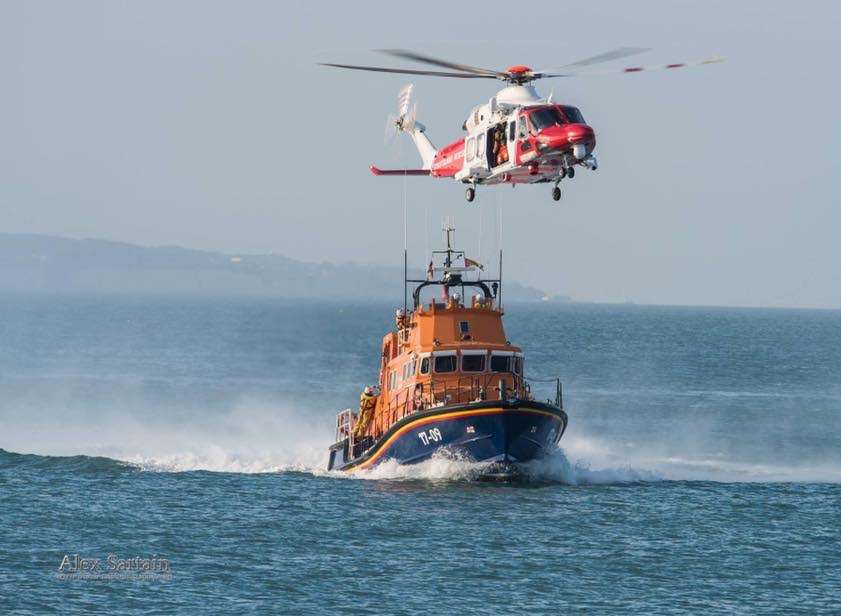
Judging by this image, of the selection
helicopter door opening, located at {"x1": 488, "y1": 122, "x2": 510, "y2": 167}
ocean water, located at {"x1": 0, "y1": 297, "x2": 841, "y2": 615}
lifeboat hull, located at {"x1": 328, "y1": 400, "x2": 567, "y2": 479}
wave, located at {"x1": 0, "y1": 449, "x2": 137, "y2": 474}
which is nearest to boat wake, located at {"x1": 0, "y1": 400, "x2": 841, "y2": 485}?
wave, located at {"x1": 0, "y1": 449, "x2": 137, "y2": 474}

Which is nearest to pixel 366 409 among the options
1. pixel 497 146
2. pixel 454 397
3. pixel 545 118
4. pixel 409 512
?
pixel 454 397

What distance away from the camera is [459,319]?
41.1 m

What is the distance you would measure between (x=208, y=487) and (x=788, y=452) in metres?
22.9

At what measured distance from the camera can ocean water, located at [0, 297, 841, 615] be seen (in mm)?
28578

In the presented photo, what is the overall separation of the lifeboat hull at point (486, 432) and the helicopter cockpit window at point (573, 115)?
7.48m

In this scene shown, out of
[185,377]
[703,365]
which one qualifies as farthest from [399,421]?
[703,365]

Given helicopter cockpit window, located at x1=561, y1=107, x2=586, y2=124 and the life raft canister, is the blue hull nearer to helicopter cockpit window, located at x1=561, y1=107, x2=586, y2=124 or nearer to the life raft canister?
the life raft canister

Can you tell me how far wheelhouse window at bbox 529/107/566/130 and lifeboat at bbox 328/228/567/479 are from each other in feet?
21.4

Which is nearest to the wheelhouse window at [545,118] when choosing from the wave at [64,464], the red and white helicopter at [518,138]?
the red and white helicopter at [518,138]

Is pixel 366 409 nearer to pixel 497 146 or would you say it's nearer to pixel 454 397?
pixel 454 397

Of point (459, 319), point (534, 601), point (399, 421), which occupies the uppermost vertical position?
point (459, 319)

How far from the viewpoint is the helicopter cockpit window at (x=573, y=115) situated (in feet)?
121

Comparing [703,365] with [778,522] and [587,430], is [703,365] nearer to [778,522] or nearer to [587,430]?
[587,430]

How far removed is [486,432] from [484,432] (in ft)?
0.17
